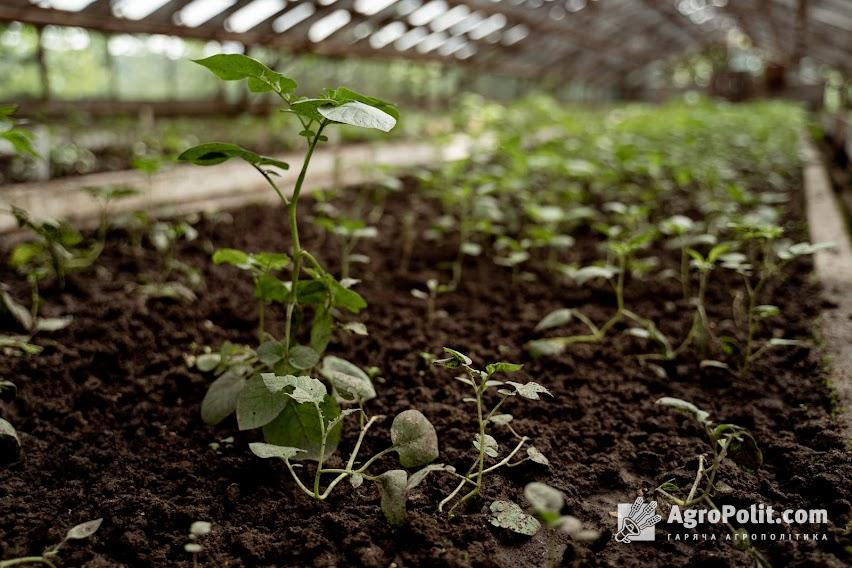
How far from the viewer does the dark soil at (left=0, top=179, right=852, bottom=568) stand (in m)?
1.25

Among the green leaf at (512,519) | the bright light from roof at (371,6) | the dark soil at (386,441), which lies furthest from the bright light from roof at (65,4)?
the green leaf at (512,519)

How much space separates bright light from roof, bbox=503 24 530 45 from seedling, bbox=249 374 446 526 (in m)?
15.4

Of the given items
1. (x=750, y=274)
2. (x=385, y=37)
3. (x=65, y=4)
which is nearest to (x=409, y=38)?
(x=385, y=37)

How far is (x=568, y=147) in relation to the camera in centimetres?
513

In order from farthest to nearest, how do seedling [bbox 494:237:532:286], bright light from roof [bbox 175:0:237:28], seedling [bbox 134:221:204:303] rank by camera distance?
bright light from roof [bbox 175:0:237:28], seedling [bbox 494:237:532:286], seedling [bbox 134:221:204:303]

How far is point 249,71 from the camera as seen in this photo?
130 cm

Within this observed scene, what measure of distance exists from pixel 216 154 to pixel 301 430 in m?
0.65

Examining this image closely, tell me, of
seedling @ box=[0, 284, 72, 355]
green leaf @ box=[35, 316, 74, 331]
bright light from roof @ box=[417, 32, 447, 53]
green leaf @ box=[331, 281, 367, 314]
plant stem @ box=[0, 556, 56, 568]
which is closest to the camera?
plant stem @ box=[0, 556, 56, 568]

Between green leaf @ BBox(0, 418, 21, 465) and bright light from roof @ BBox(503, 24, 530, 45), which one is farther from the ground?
green leaf @ BBox(0, 418, 21, 465)

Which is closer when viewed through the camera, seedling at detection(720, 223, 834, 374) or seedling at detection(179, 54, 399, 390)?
seedling at detection(179, 54, 399, 390)

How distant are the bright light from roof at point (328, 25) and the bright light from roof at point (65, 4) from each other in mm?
3600

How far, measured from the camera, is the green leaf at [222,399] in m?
1.55

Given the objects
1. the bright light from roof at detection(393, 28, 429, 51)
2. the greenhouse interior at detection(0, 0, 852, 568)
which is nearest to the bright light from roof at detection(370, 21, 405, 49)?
the bright light from roof at detection(393, 28, 429, 51)

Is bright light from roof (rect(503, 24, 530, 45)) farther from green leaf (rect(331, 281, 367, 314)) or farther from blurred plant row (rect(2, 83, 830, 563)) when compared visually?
green leaf (rect(331, 281, 367, 314))
